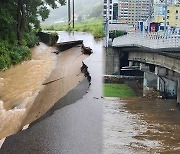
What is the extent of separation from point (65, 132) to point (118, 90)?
1753 cm

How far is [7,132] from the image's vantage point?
23.1ft

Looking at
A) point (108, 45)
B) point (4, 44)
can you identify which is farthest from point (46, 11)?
point (4, 44)

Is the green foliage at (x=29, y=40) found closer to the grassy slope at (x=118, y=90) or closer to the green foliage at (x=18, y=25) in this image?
the green foliage at (x=18, y=25)

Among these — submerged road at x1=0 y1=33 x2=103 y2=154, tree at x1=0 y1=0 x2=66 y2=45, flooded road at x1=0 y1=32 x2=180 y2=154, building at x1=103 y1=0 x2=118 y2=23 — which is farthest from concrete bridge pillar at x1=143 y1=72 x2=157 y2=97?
submerged road at x1=0 y1=33 x2=103 y2=154

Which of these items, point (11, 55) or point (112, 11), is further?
point (112, 11)

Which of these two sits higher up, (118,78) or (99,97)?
(99,97)

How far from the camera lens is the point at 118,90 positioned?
2366 cm

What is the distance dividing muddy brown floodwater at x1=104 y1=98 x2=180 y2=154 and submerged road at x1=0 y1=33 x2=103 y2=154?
95 centimetres

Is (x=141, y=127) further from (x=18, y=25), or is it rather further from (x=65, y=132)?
(x=18, y=25)

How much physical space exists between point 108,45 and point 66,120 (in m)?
21.6

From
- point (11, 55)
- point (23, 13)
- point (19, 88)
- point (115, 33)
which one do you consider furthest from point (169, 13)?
point (19, 88)

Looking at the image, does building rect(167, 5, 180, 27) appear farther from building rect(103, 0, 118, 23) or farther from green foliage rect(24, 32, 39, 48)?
green foliage rect(24, 32, 39, 48)

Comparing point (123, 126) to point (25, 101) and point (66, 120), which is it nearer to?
point (25, 101)

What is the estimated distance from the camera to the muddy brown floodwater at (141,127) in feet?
28.6
